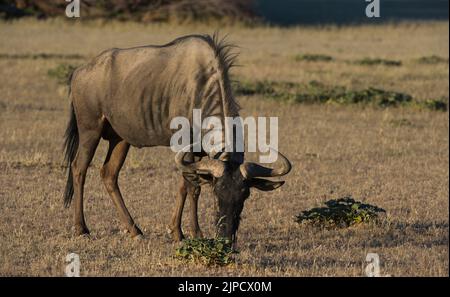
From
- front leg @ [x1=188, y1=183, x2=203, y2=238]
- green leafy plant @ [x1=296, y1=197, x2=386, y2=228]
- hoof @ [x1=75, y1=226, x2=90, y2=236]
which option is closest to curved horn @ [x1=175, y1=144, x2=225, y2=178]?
front leg @ [x1=188, y1=183, x2=203, y2=238]

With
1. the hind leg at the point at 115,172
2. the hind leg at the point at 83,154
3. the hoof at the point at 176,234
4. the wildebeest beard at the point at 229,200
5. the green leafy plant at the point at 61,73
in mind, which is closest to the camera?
the wildebeest beard at the point at 229,200

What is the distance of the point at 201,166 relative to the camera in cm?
830

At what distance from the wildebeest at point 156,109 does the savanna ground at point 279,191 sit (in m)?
0.49

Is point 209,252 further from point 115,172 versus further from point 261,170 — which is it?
point 115,172

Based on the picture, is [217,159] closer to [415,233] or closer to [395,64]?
[415,233]

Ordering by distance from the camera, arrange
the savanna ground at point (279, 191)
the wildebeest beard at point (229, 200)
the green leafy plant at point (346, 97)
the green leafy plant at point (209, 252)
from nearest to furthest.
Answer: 1. the green leafy plant at point (209, 252)
2. the wildebeest beard at point (229, 200)
3. the savanna ground at point (279, 191)
4. the green leafy plant at point (346, 97)

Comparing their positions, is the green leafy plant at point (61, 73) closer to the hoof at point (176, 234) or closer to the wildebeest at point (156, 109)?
the wildebeest at point (156, 109)

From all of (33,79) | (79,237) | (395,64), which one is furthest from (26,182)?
(395,64)

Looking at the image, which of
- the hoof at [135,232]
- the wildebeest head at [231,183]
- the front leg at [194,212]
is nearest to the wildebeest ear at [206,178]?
the wildebeest head at [231,183]

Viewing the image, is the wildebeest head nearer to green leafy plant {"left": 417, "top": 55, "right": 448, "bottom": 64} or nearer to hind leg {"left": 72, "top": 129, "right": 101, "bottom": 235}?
hind leg {"left": 72, "top": 129, "right": 101, "bottom": 235}

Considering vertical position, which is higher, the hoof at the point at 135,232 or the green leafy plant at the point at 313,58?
the hoof at the point at 135,232

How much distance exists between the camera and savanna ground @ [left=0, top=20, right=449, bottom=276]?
838 cm

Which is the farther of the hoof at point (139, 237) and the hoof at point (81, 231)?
the hoof at point (81, 231)

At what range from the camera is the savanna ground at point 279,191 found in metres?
8.38
